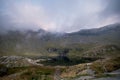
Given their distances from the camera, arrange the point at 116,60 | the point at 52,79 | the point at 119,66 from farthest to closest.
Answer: the point at 116,60 < the point at 119,66 < the point at 52,79

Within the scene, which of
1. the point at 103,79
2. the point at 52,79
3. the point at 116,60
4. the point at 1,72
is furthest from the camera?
the point at 1,72

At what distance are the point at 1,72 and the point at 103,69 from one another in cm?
9094

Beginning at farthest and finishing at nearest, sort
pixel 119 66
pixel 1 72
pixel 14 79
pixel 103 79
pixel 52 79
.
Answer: pixel 1 72
pixel 119 66
pixel 14 79
pixel 52 79
pixel 103 79

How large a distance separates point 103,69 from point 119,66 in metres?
10.2

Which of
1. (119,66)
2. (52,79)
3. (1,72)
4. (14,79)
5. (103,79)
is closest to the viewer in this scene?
(103,79)

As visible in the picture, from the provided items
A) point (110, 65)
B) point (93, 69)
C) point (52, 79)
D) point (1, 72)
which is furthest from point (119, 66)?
point (1, 72)

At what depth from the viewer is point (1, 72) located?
566 feet

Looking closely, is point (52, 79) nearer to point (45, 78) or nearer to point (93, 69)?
point (45, 78)

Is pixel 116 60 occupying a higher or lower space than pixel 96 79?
higher

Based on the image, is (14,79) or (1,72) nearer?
(14,79)

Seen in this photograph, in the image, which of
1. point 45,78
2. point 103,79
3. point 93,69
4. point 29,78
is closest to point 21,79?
point 29,78

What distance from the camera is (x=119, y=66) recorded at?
123 metres

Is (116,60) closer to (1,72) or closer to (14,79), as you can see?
(14,79)

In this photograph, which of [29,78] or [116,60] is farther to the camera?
[116,60]
